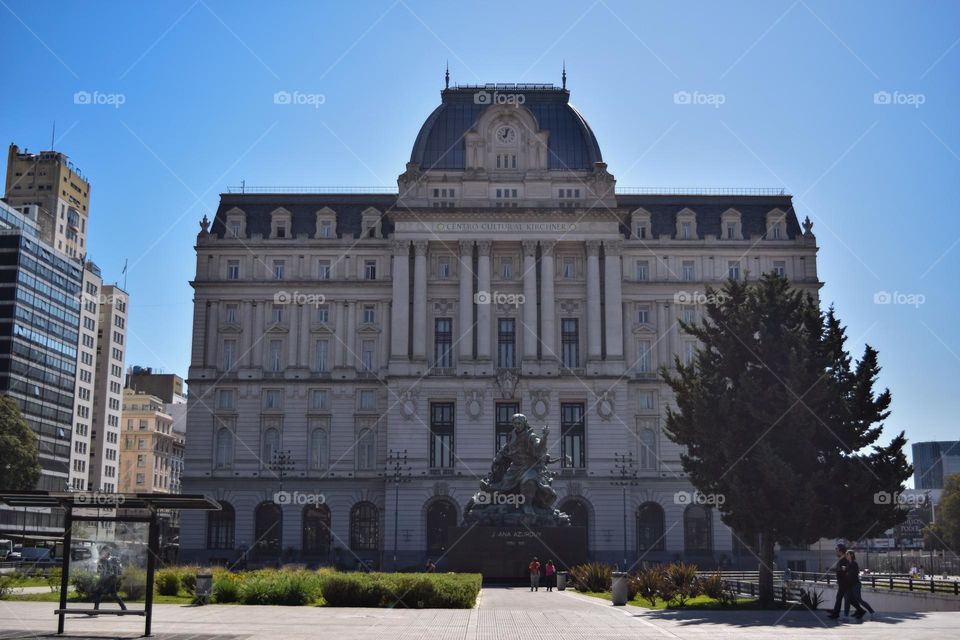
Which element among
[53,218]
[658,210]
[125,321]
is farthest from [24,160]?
[658,210]

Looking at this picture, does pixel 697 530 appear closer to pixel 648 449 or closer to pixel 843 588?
pixel 648 449

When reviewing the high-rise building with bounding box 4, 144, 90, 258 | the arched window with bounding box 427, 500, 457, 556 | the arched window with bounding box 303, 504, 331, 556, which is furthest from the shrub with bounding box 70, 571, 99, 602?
the high-rise building with bounding box 4, 144, 90, 258

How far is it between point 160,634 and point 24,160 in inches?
4609

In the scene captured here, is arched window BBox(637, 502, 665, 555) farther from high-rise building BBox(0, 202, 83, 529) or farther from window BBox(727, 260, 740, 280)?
Answer: high-rise building BBox(0, 202, 83, 529)

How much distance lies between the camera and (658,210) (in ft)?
307

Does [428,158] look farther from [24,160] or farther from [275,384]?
[24,160]

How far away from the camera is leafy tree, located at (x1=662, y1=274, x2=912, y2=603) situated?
1620 inches

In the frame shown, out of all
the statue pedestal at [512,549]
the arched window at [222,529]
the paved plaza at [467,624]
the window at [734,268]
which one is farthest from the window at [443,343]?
the paved plaza at [467,624]

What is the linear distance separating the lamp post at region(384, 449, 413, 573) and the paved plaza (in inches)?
1829

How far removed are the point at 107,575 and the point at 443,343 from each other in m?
59.6

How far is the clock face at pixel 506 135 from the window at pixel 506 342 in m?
15.4

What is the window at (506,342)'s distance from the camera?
283ft

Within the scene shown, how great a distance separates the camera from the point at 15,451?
6975 centimetres

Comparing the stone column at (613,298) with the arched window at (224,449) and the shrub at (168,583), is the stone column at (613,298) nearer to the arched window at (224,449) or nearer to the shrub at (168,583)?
the arched window at (224,449)
